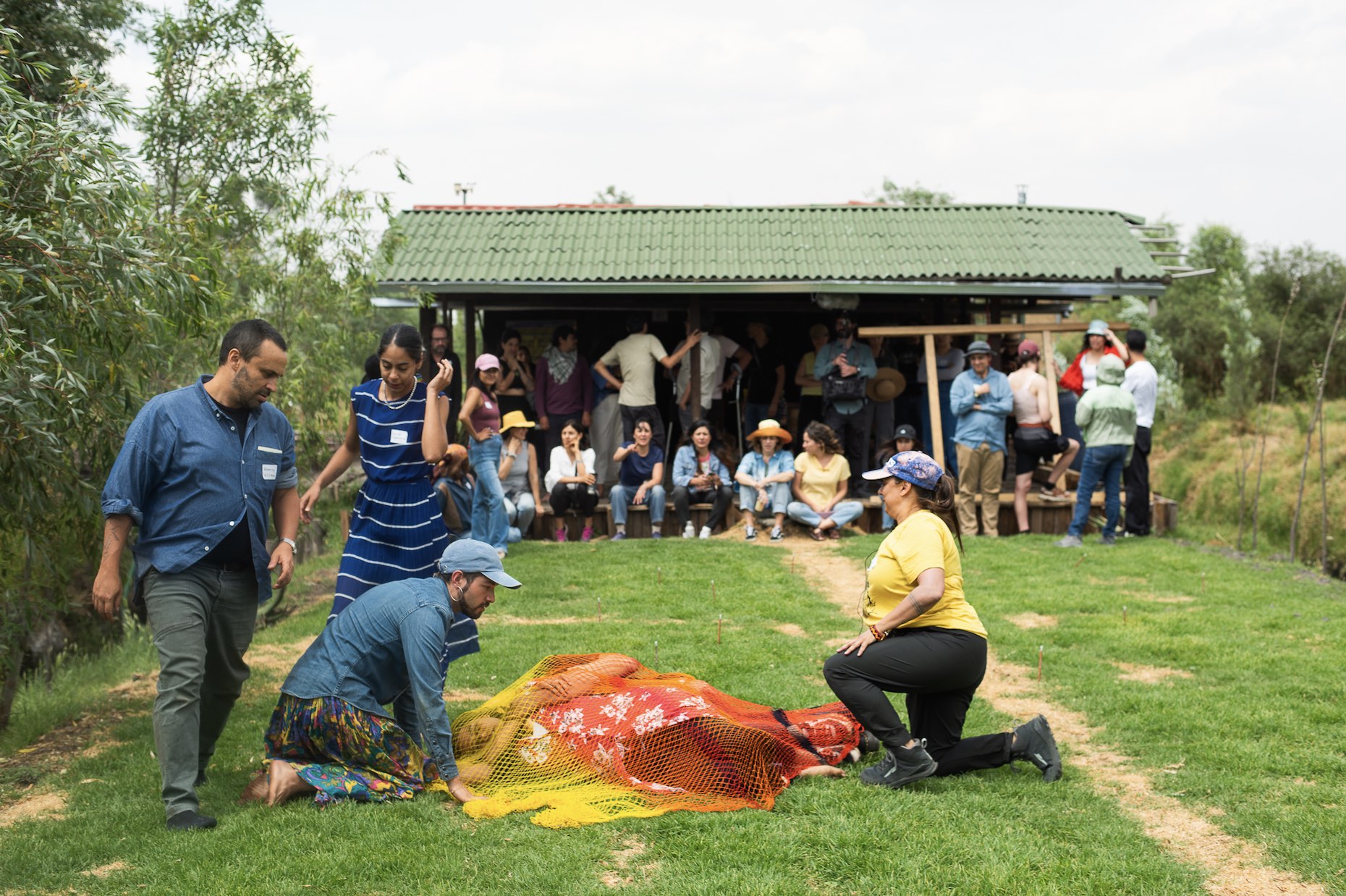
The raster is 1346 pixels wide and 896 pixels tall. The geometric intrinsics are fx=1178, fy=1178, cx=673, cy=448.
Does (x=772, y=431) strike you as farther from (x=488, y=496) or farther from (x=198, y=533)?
(x=198, y=533)

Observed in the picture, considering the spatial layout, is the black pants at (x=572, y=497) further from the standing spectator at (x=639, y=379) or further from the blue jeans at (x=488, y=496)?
the blue jeans at (x=488, y=496)

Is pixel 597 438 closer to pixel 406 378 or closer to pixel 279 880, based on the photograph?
pixel 406 378

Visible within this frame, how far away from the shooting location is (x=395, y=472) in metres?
5.65

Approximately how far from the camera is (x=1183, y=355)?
2873 cm

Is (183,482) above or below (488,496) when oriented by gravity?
above

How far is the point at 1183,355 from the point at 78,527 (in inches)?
1073

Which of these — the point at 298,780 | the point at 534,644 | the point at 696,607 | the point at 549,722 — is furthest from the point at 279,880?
the point at 696,607

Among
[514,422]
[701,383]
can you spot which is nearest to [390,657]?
[514,422]

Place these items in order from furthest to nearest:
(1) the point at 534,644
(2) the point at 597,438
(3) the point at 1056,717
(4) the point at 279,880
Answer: (2) the point at 597,438 → (1) the point at 534,644 → (3) the point at 1056,717 → (4) the point at 279,880

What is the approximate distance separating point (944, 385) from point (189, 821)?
36.9ft

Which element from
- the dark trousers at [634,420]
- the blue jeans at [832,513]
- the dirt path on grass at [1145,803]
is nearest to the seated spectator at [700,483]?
the dark trousers at [634,420]

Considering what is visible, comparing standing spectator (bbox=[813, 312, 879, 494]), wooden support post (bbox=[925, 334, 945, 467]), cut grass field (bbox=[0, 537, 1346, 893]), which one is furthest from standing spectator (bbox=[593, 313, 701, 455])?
cut grass field (bbox=[0, 537, 1346, 893])

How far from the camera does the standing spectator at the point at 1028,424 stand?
41.6ft

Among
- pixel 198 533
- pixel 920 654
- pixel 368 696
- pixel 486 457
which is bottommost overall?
pixel 368 696
